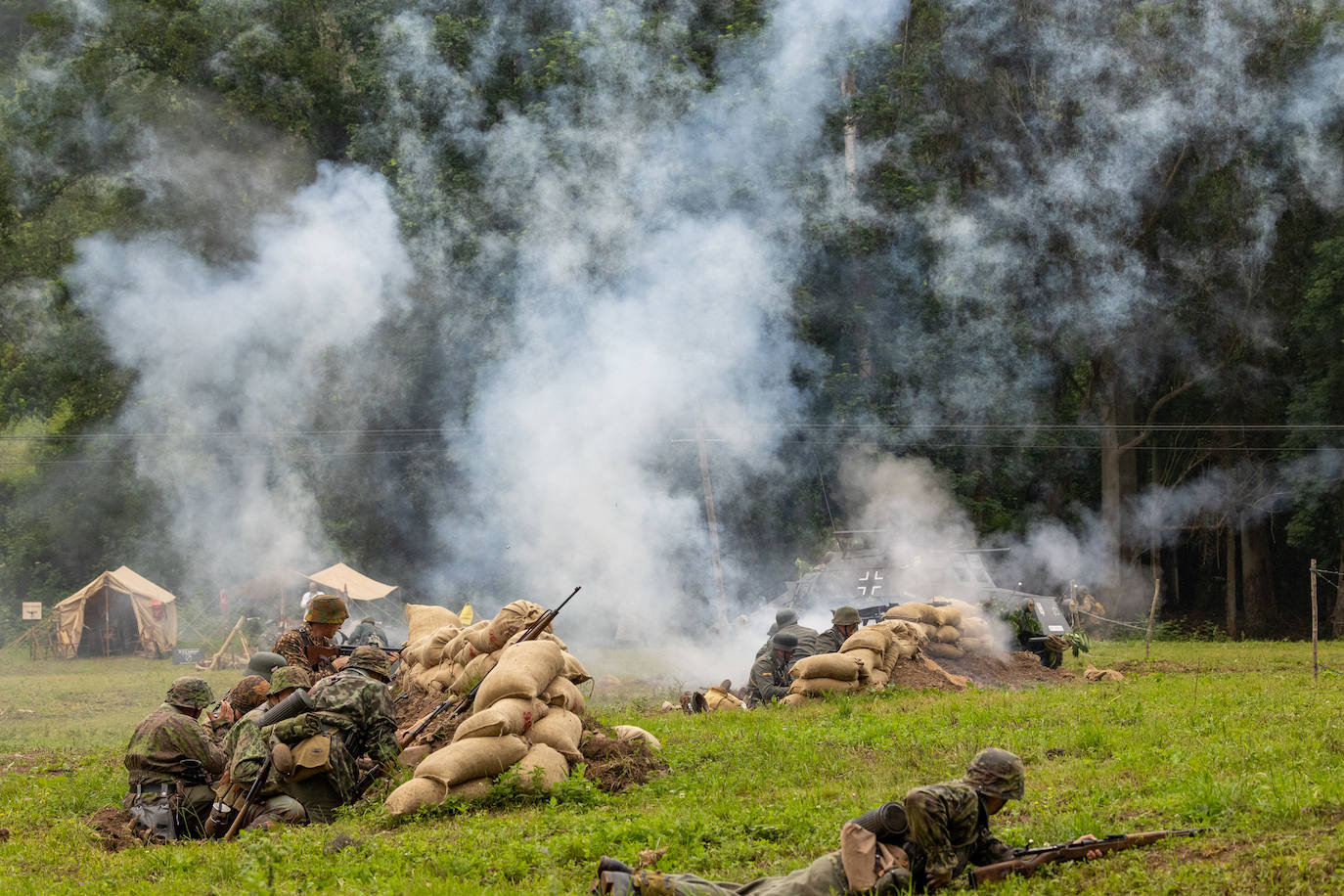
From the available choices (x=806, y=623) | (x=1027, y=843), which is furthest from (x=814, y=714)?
(x=806, y=623)

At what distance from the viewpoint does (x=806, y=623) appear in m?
18.4

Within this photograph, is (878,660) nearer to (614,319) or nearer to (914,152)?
(614,319)

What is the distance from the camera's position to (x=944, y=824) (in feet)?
17.9

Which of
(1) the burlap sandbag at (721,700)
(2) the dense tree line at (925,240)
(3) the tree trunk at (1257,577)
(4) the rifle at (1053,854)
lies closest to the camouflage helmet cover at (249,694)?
(1) the burlap sandbag at (721,700)

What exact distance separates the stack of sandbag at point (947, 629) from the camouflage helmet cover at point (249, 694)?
24.4ft

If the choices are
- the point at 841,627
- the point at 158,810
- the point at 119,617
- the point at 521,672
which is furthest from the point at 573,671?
the point at 119,617

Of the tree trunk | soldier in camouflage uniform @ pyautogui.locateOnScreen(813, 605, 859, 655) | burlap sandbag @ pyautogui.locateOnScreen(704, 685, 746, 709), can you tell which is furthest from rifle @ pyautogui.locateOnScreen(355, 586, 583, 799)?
the tree trunk

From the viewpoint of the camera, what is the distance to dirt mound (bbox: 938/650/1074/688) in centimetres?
1409

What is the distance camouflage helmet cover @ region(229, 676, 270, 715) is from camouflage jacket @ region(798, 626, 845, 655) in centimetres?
578

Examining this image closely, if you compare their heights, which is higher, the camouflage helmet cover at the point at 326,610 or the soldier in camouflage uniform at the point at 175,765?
the camouflage helmet cover at the point at 326,610

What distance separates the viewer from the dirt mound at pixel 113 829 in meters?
8.25

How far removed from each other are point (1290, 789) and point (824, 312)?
21050 mm

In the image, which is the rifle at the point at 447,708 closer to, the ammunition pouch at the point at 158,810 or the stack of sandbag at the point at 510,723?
the stack of sandbag at the point at 510,723

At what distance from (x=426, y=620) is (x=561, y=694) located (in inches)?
205
